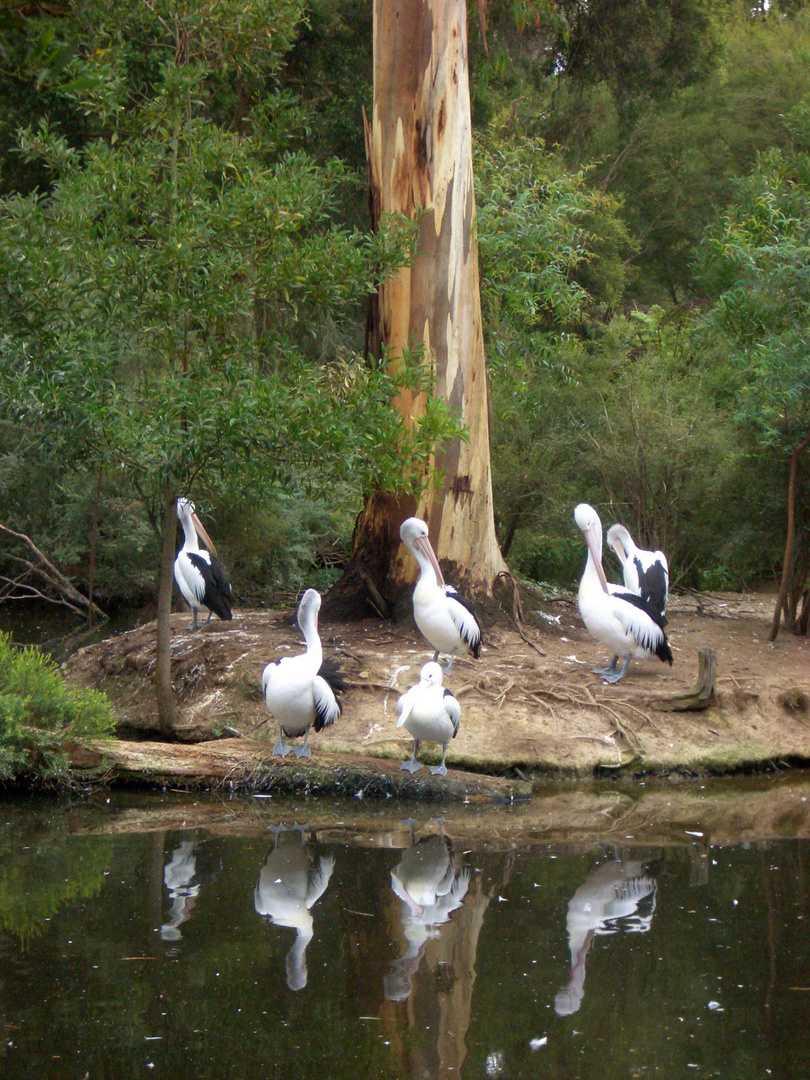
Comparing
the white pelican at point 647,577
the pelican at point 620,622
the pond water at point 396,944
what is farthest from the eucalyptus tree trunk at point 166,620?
the white pelican at point 647,577

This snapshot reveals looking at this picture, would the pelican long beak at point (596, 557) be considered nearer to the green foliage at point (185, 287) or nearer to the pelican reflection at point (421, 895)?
the green foliage at point (185, 287)

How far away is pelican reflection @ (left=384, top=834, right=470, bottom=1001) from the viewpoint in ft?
14.4

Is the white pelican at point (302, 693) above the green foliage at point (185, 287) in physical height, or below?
below

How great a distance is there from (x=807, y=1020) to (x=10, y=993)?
9.23ft

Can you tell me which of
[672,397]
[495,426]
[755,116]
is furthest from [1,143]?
[755,116]

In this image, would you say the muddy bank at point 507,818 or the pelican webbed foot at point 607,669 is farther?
the pelican webbed foot at point 607,669

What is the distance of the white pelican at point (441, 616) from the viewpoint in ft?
27.7

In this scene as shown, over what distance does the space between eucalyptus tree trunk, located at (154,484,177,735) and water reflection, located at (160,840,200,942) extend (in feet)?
7.06

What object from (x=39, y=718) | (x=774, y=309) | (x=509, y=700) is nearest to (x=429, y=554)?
(x=509, y=700)

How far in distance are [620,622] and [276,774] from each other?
2966 millimetres

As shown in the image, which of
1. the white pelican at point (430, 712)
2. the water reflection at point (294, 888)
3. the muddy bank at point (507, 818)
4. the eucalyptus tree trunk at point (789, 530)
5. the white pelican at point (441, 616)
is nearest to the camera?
the water reflection at point (294, 888)

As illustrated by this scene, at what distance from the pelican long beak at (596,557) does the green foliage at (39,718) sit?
12.6ft

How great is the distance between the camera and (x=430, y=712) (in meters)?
6.90

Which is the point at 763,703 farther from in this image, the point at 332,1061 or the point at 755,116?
the point at 755,116
